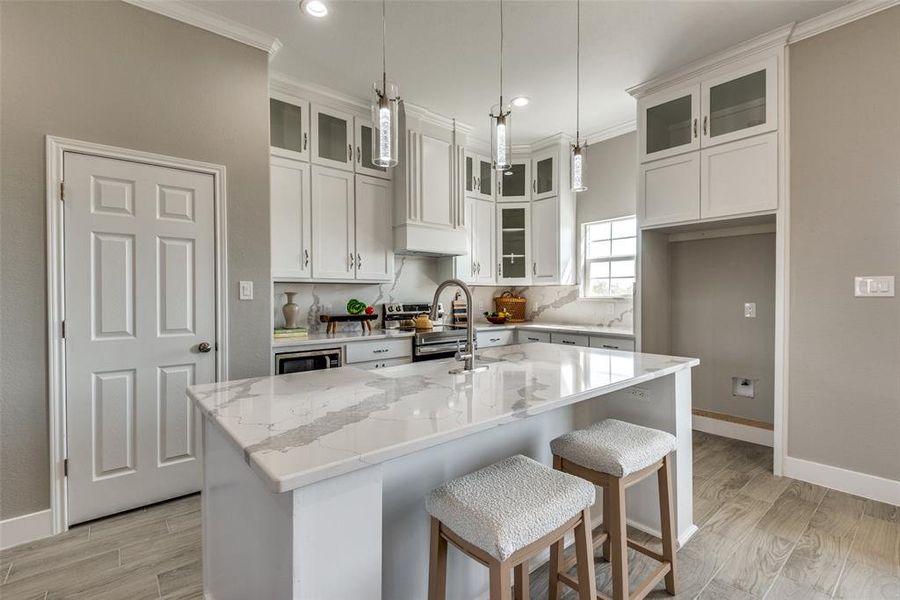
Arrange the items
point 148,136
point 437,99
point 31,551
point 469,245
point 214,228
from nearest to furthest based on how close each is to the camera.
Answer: point 31,551 < point 148,136 < point 214,228 < point 437,99 < point 469,245

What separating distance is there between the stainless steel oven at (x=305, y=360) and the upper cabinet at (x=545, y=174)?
109 inches

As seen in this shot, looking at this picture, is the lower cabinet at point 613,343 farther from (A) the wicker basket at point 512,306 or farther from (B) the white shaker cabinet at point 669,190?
(A) the wicker basket at point 512,306

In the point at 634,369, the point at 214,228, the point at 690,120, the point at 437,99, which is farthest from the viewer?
the point at 437,99

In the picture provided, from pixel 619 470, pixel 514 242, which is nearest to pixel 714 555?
pixel 619 470

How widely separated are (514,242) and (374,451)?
4.04 meters

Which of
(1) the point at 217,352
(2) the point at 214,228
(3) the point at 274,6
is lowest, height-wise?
(1) the point at 217,352

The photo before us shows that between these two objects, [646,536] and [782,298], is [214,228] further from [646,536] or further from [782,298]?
[782,298]

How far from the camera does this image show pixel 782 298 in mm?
2711

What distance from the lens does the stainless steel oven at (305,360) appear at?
2.91m

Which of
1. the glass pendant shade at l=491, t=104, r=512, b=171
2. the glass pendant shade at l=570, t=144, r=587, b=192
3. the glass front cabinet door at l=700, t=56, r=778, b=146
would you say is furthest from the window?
the glass pendant shade at l=491, t=104, r=512, b=171

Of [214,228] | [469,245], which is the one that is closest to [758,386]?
[469,245]

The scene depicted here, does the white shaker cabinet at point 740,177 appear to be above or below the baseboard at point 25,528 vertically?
above

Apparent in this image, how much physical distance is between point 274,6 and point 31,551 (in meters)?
3.04

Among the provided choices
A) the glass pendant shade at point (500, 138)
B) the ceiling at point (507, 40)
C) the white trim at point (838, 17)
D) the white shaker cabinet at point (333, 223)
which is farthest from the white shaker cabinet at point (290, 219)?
the white trim at point (838, 17)
